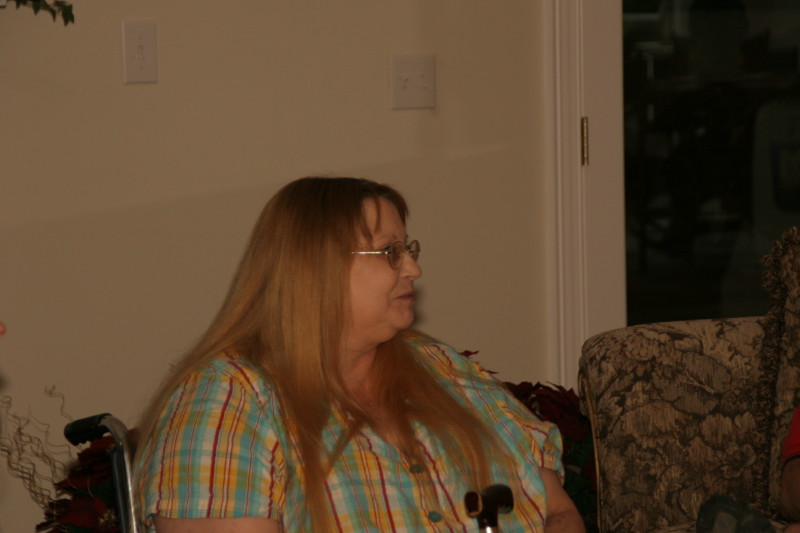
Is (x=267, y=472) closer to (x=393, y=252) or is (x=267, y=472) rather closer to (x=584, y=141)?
(x=393, y=252)

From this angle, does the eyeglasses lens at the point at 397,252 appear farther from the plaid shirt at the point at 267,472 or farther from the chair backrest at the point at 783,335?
the chair backrest at the point at 783,335

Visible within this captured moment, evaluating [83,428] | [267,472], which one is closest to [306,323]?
[267,472]

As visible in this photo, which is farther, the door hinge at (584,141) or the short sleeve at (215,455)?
the door hinge at (584,141)

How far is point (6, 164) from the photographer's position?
8.02 feet

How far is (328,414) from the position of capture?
1.63 meters

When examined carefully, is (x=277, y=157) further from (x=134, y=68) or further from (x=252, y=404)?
(x=252, y=404)

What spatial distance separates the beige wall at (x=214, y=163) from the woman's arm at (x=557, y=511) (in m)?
0.96

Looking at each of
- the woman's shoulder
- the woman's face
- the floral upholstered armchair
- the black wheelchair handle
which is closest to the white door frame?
the floral upholstered armchair

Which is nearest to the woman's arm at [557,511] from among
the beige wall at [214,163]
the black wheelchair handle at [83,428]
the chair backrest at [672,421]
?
the chair backrest at [672,421]

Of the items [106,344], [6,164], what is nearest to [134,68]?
[6,164]

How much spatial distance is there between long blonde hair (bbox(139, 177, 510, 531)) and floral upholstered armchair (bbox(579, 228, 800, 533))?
1.62 ft

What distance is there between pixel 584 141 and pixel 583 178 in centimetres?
10

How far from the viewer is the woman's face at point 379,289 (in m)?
1.68

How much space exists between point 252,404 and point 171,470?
152 millimetres
